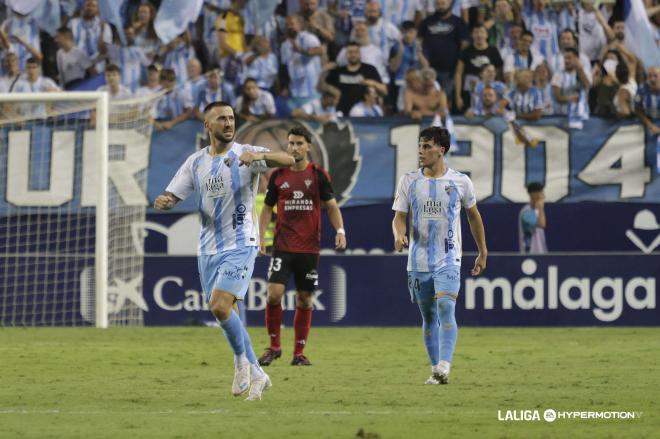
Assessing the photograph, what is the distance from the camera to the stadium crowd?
21.8 meters

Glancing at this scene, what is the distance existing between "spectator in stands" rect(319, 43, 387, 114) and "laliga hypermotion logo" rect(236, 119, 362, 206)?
855 mm

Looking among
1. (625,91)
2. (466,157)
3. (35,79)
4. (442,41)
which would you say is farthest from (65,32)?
(625,91)

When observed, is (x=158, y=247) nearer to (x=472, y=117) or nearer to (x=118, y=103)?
(x=118, y=103)

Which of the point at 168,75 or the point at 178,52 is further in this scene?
the point at 178,52

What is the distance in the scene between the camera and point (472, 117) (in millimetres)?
21344

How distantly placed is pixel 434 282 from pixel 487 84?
1063cm

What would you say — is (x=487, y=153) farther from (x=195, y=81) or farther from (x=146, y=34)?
(x=146, y=34)

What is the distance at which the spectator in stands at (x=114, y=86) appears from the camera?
2194cm

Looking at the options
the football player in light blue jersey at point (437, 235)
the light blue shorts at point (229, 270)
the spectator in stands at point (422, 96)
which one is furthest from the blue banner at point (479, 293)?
the light blue shorts at point (229, 270)

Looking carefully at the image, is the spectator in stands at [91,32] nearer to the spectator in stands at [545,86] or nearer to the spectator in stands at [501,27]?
the spectator in stands at [501,27]

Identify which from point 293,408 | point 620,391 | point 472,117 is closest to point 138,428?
point 293,408

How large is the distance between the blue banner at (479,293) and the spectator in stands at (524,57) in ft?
12.7

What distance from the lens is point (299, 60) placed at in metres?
22.4

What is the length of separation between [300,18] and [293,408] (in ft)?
44.7
